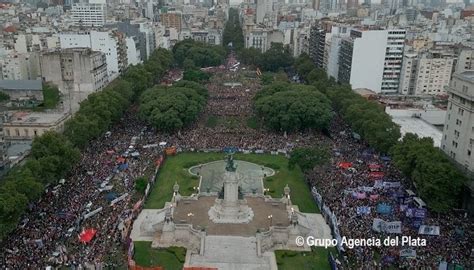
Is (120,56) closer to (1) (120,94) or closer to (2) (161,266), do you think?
(1) (120,94)

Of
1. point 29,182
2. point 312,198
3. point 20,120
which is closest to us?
point 29,182

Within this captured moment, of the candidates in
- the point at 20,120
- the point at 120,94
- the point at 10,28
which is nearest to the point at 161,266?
the point at 20,120

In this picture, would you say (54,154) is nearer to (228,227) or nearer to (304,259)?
(228,227)

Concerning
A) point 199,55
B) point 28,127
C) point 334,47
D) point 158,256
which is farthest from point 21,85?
point 334,47

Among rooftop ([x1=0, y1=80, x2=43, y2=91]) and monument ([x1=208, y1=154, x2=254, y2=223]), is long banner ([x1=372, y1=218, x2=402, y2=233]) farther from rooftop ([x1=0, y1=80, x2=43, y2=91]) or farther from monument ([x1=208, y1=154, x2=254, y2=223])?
rooftop ([x1=0, y1=80, x2=43, y2=91])

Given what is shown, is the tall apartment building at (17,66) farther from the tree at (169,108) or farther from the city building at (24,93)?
the tree at (169,108)
